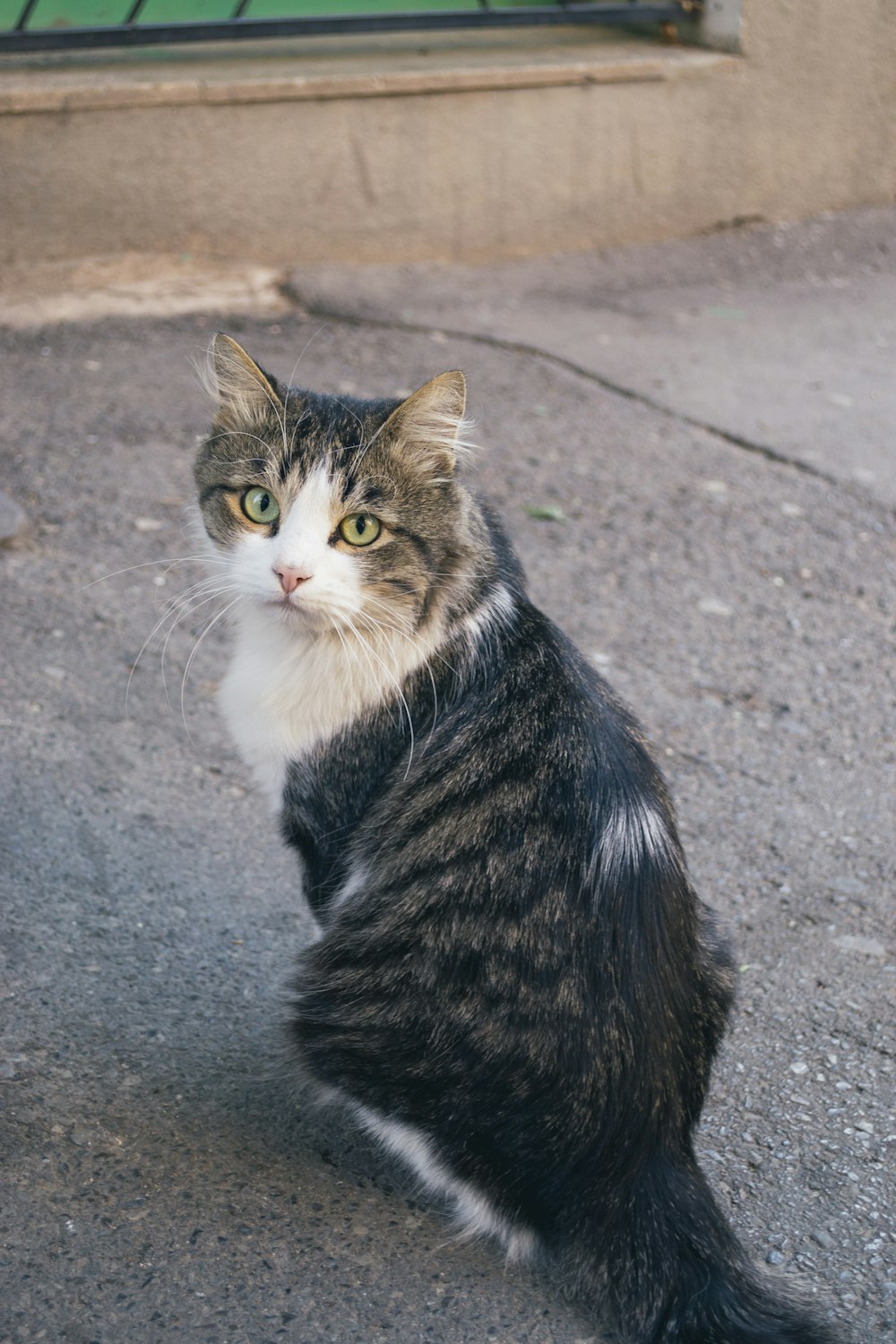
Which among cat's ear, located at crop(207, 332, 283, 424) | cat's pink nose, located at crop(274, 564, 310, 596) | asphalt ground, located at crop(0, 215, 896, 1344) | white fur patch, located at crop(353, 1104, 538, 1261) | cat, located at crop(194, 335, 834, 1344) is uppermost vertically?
cat's ear, located at crop(207, 332, 283, 424)

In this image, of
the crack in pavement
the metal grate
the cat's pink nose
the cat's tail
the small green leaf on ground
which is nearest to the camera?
the cat's tail

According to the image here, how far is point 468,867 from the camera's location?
82.6 inches

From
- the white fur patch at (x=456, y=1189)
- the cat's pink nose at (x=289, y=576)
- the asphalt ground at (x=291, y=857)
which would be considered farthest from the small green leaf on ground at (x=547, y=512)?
the white fur patch at (x=456, y=1189)

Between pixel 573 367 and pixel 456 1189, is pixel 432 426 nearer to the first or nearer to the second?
pixel 456 1189

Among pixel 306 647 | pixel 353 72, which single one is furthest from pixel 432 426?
pixel 353 72

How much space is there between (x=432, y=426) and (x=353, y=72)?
4.23 meters

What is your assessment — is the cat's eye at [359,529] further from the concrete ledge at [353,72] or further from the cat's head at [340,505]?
the concrete ledge at [353,72]

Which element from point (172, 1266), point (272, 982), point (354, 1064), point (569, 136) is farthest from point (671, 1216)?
point (569, 136)

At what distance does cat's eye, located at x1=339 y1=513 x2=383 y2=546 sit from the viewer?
234 cm

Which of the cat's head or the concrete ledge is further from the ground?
the cat's head

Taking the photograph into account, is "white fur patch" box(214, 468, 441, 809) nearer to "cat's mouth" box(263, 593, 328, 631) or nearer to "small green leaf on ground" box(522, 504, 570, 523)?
"cat's mouth" box(263, 593, 328, 631)

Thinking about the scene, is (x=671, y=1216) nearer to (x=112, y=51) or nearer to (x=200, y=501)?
(x=200, y=501)

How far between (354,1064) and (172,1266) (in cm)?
42

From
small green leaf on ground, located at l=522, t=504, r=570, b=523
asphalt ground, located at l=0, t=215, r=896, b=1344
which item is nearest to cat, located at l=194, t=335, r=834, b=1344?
asphalt ground, located at l=0, t=215, r=896, b=1344
